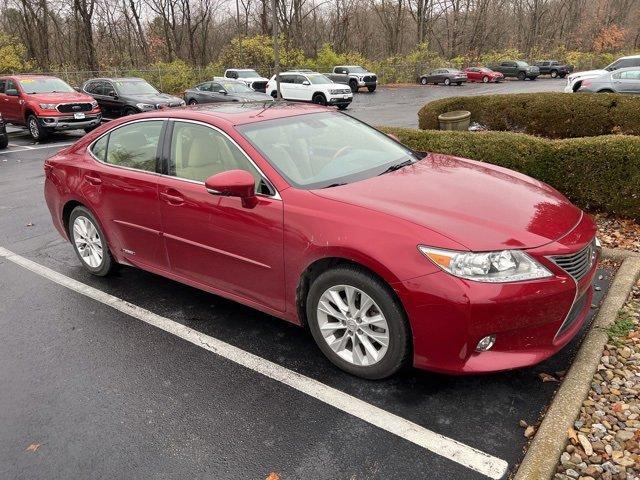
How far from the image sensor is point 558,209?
324 cm

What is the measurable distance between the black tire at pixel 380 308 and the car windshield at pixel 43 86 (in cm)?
1483

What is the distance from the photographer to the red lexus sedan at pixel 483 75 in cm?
3863

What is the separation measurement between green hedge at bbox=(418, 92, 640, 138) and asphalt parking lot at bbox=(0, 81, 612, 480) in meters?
5.93

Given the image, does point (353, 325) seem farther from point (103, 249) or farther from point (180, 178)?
point (103, 249)

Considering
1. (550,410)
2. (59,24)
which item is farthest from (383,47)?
(550,410)

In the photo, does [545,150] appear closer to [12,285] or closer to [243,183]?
[243,183]

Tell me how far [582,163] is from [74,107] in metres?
13.5

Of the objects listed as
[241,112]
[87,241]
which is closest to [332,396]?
[241,112]

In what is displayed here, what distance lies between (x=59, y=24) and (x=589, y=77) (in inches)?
1627

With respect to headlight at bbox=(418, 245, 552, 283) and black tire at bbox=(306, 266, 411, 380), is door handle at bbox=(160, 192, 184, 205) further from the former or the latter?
headlight at bbox=(418, 245, 552, 283)

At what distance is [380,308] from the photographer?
285cm

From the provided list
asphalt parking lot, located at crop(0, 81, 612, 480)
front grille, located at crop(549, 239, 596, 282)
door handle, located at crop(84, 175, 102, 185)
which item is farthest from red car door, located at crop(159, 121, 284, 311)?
front grille, located at crop(549, 239, 596, 282)

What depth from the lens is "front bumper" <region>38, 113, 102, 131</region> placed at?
46.1 ft

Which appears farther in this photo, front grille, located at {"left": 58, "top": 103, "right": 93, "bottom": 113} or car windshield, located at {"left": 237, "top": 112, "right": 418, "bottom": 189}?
front grille, located at {"left": 58, "top": 103, "right": 93, "bottom": 113}
